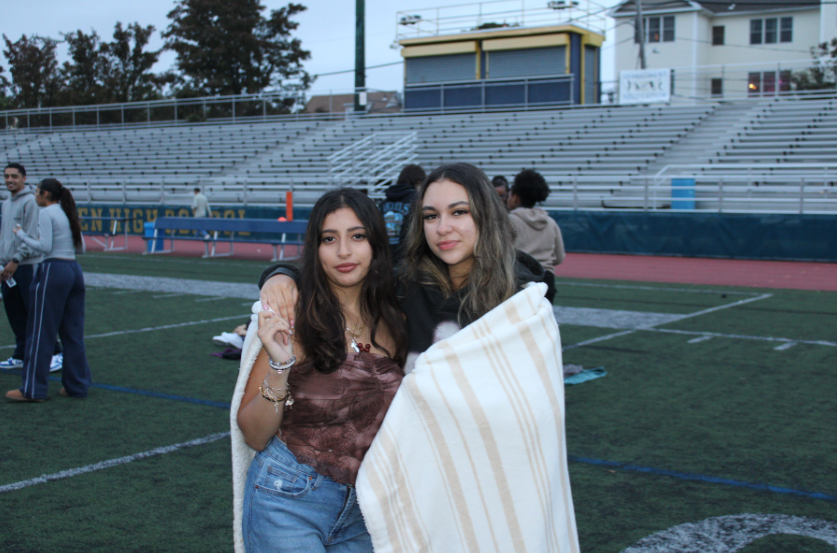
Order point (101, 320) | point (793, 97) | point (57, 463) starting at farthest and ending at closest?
point (793, 97) → point (101, 320) → point (57, 463)

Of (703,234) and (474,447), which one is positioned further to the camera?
(703,234)

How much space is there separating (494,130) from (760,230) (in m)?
12.9

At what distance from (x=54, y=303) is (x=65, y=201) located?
86 cm

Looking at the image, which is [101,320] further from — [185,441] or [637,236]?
[637,236]

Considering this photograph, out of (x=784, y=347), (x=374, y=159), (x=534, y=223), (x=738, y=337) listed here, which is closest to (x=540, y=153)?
(x=374, y=159)

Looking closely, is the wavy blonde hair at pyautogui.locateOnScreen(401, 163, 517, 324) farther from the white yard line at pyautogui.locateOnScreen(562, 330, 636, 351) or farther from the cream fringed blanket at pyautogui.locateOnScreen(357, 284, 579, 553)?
the white yard line at pyautogui.locateOnScreen(562, 330, 636, 351)

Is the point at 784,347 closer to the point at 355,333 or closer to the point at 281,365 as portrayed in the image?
the point at 355,333

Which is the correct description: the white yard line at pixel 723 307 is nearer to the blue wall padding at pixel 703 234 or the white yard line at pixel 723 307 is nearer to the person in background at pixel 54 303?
the blue wall padding at pixel 703 234

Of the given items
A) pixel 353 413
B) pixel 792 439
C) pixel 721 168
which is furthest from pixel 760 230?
pixel 353 413

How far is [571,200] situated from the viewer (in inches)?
867

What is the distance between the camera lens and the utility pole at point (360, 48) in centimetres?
3456

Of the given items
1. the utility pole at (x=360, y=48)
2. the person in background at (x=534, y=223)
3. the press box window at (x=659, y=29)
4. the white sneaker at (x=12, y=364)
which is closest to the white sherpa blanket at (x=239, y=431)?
the person in background at (x=534, y=223)

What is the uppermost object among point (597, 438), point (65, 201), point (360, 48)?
point (360, 48)

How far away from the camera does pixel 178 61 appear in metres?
53.4
